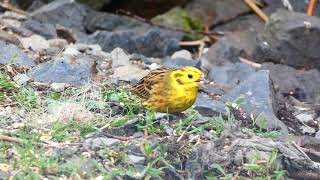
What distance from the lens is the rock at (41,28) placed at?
9586mm

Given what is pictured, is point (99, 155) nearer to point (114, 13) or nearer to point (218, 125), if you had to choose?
point (218, 125)

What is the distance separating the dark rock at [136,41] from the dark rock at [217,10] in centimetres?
150

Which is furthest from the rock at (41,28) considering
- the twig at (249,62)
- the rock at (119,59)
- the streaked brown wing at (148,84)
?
the streaked brown wing at (148,84)

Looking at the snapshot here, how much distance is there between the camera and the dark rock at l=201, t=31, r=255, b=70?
1023 centimetres

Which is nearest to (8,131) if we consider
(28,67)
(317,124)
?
(28,67)

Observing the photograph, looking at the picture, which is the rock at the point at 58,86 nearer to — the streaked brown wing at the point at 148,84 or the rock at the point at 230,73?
the streaked brown wing at the point at 148,84

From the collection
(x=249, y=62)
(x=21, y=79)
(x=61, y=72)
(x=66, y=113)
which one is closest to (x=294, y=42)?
(x=249, y=62)

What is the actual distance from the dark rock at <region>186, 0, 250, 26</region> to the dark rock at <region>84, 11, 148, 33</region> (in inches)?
38.9

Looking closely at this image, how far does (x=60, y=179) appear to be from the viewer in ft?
16.7

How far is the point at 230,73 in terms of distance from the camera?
9.20 m

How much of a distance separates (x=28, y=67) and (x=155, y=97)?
60.8 inches

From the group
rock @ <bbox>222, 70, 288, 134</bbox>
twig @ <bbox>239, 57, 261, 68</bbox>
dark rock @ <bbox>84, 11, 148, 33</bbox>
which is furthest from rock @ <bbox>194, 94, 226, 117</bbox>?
dark rock @ <bbox>84, 11, 148, 33</bbox>

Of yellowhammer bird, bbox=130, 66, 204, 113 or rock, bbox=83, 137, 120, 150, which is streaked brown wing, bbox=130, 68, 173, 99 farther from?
rock, bbox=83, 137, 120, 150

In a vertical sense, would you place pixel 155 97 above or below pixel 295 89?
above
